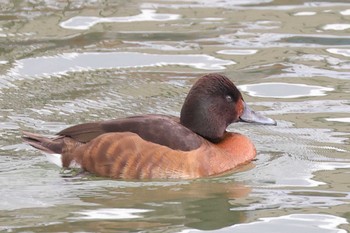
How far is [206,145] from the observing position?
887 centimetres

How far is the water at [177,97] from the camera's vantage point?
777 centimetres

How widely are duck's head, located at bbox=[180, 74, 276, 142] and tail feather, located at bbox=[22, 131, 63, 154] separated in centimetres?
98

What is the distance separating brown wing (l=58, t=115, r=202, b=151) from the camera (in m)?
8.73

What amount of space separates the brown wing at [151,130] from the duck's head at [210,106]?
5.9 inches

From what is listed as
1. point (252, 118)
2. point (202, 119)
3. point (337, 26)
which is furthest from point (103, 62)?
point (202, 119)

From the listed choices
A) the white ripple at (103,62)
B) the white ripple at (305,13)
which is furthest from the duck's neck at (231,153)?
the white ripple at (305,13)

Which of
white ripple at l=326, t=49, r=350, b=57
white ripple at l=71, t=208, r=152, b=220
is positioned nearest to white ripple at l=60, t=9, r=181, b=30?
white ripple at l=326, t=49, r=350, b=57

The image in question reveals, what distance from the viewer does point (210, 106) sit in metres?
9.07

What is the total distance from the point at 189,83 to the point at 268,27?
2215 millimetres

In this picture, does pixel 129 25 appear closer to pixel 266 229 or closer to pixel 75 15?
pixel 75 15

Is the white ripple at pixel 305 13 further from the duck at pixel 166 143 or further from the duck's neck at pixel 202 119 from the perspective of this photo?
the duck's neck at pixel 202 119

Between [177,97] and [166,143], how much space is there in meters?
2.50

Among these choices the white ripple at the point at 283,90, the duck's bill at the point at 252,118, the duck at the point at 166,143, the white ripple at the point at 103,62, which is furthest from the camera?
the white ripple at the point at 103,62

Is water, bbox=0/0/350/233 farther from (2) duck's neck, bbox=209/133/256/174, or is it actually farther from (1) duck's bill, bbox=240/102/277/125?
(1) duck's bill, bbox=240/102/277/125
